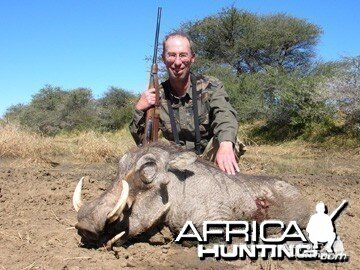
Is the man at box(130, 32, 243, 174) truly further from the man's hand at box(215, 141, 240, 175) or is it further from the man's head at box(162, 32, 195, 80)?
the man's hand at box(215, 141, 240, 175)

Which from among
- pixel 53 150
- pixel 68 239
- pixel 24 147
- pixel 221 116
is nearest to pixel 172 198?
pixel 68 239

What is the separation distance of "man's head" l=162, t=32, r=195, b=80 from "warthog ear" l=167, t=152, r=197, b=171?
4.34 feet

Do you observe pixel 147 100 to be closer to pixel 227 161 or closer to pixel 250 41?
pixel 227 161

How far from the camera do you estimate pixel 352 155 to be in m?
12.0

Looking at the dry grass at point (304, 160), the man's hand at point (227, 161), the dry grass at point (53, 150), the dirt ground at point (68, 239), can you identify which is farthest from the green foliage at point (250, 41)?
the man's hand at point (227, 161)

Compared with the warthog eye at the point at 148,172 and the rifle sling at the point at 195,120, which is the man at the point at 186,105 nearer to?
the rifle sling at the point at 195,120

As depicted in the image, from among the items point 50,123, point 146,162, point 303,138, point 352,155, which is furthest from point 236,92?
point 146,162

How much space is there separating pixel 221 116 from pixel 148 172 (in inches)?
51.9

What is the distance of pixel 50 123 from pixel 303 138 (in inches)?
686

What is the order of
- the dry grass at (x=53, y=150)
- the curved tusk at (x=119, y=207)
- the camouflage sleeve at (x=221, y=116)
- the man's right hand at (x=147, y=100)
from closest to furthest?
the curved tusk at (x=119, y=207) < the camouflage sleeve at (x=221, y=116) < the man's right hand at (x=147, y=100) < the dry grass at (x=53, y=150)

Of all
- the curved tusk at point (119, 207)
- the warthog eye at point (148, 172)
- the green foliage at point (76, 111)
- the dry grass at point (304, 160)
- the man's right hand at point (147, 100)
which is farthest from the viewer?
the green foliage at point (76, 111)

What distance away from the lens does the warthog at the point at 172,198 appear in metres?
3.31

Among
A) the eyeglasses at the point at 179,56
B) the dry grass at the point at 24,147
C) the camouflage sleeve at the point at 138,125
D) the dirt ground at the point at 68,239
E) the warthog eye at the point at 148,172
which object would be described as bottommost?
the dirt ground at the point at 68,239

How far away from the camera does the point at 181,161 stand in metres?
3.66
